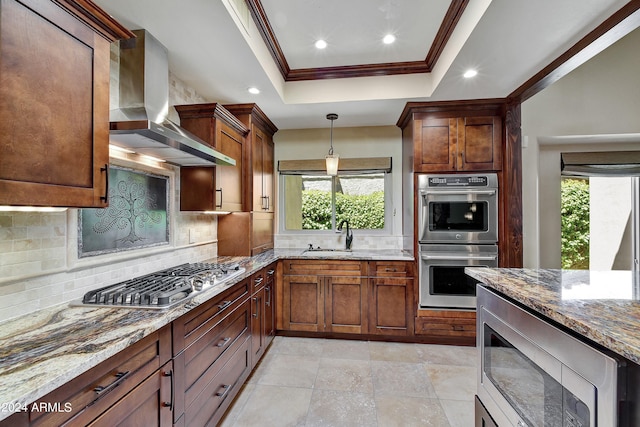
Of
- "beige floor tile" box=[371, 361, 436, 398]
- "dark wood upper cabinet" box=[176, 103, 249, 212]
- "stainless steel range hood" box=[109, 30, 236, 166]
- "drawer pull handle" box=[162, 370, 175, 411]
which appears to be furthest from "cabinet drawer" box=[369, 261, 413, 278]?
"drawer pull handle" box=[162, 370, 175, 411]

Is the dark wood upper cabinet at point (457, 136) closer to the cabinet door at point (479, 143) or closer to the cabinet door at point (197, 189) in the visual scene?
the cabinet door at point (479, 143)

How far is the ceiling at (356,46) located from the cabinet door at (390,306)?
6.29 ft

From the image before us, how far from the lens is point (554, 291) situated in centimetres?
119

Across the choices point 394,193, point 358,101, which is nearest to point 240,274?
point 358,101

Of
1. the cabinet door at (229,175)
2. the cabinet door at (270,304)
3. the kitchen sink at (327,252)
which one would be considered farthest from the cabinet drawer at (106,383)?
the kitchen sink at (327,252)

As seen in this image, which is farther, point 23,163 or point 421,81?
point 421,81

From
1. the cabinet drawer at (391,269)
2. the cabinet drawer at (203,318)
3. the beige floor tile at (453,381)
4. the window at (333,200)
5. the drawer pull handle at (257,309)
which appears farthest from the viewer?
the window at (333,200)

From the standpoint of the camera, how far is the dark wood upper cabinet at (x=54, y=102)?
0.93 meters

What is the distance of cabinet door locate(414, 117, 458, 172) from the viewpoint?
9.83 feet

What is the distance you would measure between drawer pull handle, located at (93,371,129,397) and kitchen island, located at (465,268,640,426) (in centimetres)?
150

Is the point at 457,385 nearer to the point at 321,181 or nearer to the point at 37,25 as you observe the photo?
the point at 321,181

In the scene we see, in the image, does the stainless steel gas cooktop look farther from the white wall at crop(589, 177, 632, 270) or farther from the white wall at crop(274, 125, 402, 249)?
the white wall at crop(589, 177, 632, 270)

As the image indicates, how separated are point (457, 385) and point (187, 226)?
8.67 feet

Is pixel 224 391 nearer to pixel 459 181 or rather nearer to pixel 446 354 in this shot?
pixel 446 354
